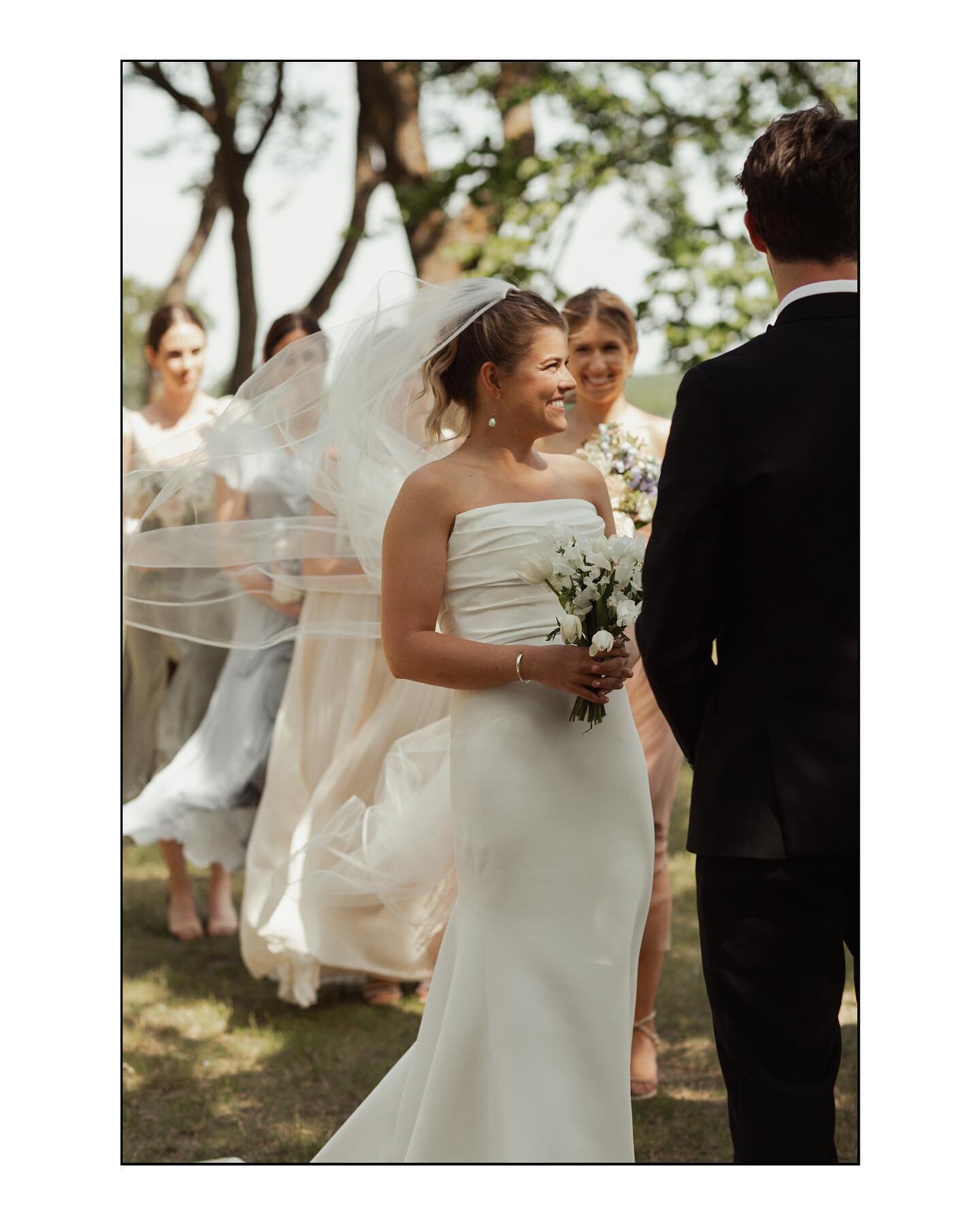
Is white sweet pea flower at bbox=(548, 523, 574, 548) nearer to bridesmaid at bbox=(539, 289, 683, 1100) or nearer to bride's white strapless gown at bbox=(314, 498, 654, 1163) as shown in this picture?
bride's white strapless gown at bbox=(314, 498, 654, 1163)

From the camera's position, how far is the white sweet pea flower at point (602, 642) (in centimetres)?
315

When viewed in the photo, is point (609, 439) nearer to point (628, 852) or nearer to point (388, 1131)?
point (628, 852)

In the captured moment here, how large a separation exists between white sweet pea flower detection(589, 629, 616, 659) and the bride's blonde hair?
821 millimetres

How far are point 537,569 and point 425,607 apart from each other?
0.34 meters

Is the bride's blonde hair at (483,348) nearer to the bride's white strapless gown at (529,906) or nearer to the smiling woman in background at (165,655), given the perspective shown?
the bride's white strapless gown at (529,906)

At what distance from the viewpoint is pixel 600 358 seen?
5473 millimetres

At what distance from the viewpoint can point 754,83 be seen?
10234 mm

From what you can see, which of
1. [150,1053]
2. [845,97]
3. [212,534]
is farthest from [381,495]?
[845,97]

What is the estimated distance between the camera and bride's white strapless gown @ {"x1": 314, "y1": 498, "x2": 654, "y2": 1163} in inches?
135

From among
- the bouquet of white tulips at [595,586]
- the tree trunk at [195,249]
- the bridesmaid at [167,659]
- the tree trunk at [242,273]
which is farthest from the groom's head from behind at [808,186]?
the tree trunk at [195,249]

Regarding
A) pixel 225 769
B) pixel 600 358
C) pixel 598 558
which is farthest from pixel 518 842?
pixel 225 769

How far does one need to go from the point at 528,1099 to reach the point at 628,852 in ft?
2.17

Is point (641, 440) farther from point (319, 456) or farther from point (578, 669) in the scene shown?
point (578, 669)

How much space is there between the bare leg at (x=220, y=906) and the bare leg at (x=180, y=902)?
7cm
